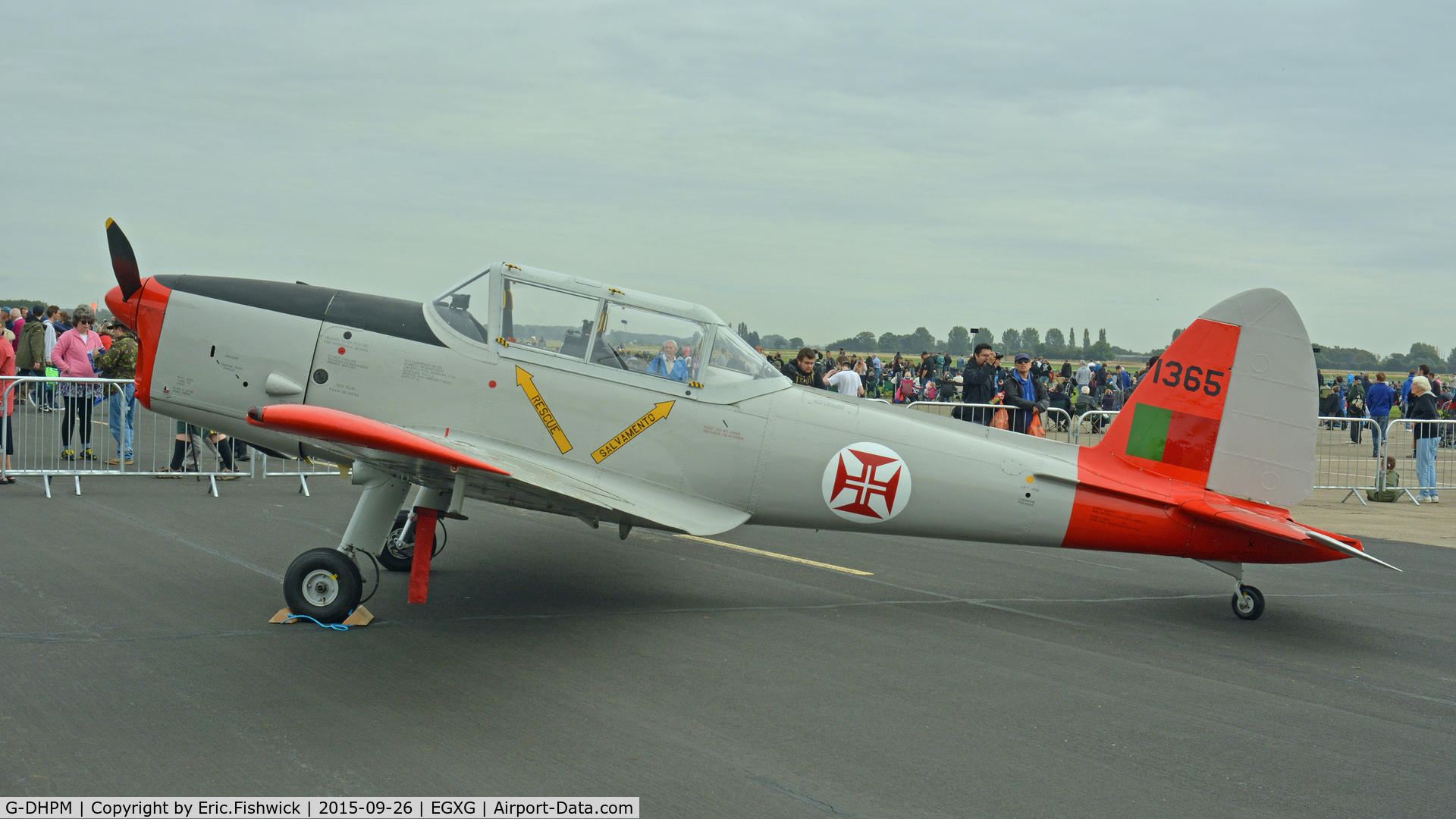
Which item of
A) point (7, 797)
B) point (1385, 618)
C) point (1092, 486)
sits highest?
point (1092, 486)

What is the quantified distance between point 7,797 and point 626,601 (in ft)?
12.7

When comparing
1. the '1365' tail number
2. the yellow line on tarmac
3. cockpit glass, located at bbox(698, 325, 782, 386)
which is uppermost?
the '1365' tail number

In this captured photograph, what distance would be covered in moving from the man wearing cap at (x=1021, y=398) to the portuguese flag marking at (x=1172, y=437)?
22.2 feet

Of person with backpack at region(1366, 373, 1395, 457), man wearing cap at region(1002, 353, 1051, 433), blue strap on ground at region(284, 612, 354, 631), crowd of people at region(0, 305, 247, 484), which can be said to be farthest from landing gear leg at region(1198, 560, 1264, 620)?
person with backpack at region(1366, 373, 1395, 457)

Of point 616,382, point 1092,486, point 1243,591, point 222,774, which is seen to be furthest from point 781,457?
point 222,774

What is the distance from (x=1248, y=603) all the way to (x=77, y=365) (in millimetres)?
14671

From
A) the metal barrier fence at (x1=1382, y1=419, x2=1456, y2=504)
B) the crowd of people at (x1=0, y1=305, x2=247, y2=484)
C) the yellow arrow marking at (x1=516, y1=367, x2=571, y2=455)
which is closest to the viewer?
the yellow arrow marking at (x1=516, y1=367, x2=571, y2=455)

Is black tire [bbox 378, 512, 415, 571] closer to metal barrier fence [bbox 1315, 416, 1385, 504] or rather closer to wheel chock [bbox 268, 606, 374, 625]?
wheel chock [bbox 268, 606, 374, 625]

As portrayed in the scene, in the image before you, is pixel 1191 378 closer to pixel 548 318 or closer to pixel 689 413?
pixel 689 413

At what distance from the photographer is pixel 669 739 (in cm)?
434

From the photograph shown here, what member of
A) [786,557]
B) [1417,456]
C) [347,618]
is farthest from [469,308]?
[1417,456]

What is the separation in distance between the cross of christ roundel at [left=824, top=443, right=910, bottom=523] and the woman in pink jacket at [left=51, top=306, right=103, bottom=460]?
1114 cm

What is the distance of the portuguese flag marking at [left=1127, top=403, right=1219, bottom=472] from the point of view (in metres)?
6.79

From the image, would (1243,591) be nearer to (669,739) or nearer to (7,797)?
(669,739)
